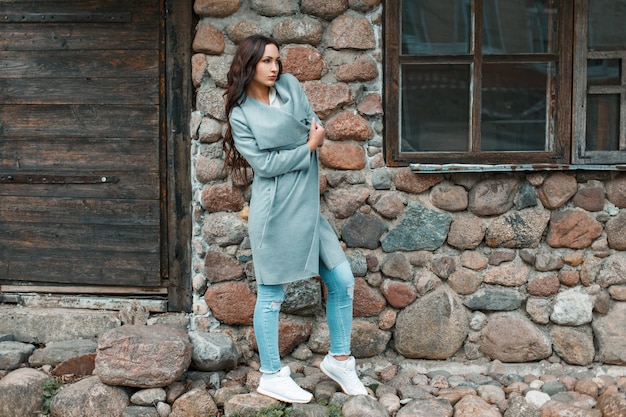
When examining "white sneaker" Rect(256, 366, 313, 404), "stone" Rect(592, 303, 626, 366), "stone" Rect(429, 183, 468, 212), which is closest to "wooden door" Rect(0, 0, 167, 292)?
"white sneaker" Rect(256, 366, 313, 404)

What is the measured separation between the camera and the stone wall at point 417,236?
4273mm

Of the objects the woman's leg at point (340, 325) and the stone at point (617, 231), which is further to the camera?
the stone at point (617, 231)

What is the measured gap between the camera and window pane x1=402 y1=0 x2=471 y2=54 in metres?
4.37

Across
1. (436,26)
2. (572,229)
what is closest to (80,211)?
(436,26)

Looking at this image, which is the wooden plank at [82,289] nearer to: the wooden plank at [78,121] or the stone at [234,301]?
the stone at [234,301]

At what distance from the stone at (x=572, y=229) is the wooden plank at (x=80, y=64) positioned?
2326 millimetres

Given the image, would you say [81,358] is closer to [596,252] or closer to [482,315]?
[482,315]

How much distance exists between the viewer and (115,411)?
390 cm

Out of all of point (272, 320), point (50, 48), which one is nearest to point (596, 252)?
point (272, 320)

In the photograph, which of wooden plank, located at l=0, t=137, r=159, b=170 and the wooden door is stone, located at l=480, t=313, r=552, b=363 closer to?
the wooden door

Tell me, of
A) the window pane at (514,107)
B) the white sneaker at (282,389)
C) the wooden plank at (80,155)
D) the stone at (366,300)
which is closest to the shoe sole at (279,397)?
the white sneaker at (282,389)

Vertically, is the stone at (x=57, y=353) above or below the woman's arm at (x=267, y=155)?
below

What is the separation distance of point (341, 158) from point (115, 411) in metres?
1.71

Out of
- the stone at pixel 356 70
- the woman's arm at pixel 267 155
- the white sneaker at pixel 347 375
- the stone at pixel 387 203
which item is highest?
the stone at pixel 356 70
